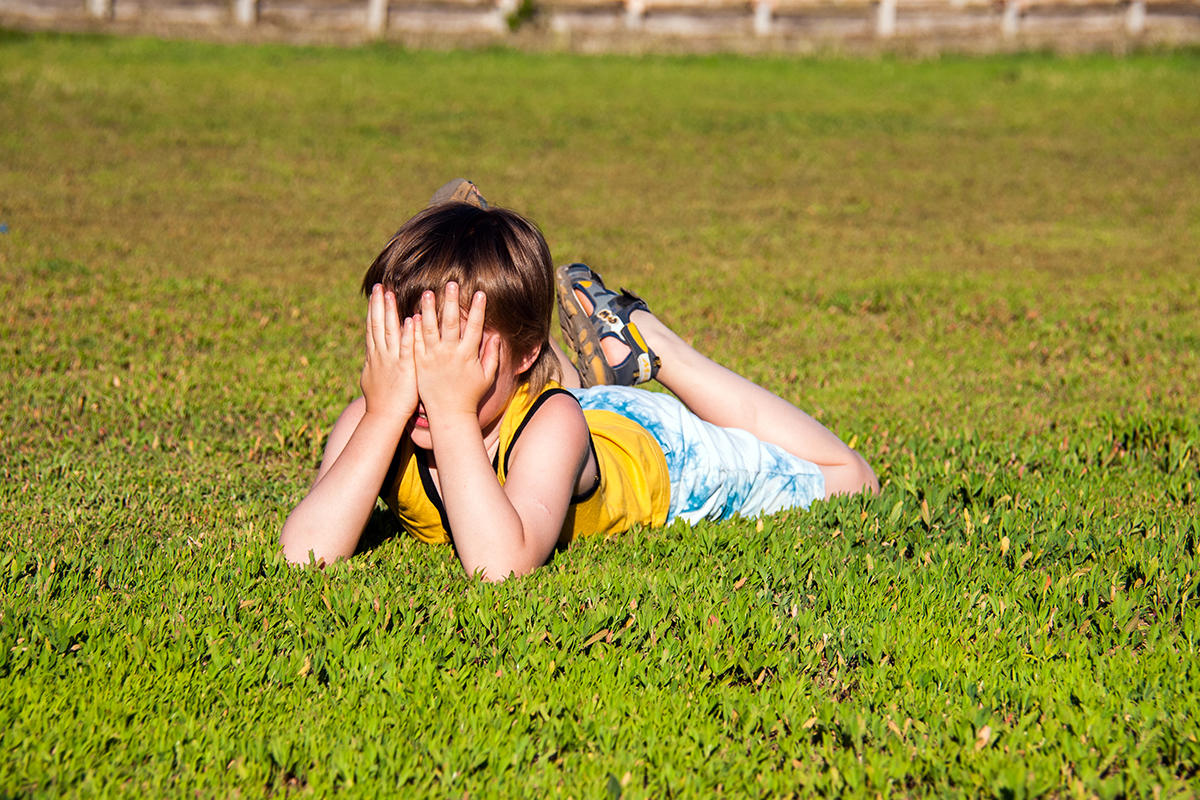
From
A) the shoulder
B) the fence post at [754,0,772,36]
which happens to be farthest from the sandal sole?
the fence post at [754,0,772,36]

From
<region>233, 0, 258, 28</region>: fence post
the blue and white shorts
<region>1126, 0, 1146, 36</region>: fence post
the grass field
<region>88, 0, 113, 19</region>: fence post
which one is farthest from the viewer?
<region>233, 0, 258, 28</region>: fence post

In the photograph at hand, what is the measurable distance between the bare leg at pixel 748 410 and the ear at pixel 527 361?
0.99 metres

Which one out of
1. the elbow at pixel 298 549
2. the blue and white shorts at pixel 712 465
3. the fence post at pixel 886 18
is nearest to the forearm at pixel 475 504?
the elbow at pixel 298 549

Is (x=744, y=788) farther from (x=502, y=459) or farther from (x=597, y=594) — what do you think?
(x=502, y=459)

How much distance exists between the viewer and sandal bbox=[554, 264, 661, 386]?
4582 millimetres

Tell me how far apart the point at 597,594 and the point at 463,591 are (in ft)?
1.31

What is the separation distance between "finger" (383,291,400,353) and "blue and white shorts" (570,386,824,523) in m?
1.05

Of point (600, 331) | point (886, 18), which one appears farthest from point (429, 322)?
point (886, 18)

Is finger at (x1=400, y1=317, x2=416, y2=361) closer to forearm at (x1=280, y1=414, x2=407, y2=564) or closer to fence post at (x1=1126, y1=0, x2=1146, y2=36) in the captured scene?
forearm at (x1=280, y1=414, x2=407, y2=564)

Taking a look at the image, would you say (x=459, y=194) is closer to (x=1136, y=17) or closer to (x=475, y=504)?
(x=475, y=504)

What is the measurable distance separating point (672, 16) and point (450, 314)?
24739 mm

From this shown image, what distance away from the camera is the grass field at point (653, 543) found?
2.59 m

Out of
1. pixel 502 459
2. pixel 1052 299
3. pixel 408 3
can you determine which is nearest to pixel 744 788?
pixel 502 459

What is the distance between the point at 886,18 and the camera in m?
26.2
